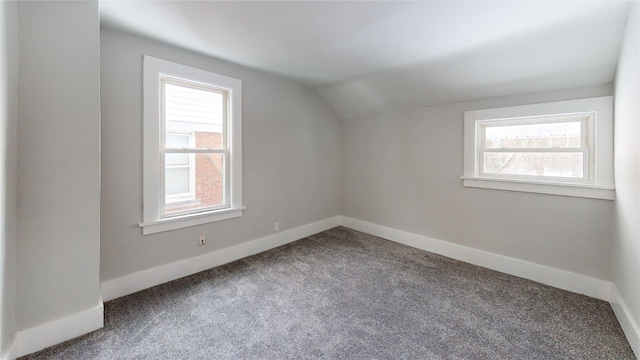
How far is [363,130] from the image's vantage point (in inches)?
163

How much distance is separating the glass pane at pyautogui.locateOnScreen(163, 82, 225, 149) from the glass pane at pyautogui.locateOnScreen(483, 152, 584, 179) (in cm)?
313

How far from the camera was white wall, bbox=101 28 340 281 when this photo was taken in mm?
2223

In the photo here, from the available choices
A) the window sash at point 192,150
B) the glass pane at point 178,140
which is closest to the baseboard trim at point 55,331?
the window sash at point 192,150

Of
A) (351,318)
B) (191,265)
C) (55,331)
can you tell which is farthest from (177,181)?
(351,318)

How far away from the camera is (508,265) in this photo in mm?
2766

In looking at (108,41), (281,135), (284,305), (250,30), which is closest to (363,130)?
(281,135)

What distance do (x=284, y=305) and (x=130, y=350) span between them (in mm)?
1044

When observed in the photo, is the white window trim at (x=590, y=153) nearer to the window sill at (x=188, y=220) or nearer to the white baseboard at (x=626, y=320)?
the white baseboard at (x=626, y=320)

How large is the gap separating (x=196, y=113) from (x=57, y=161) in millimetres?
1296

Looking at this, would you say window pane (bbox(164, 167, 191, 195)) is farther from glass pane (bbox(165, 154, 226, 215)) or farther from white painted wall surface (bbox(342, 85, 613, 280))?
white painted wall surface (bbox(342, 85, 613, 280))

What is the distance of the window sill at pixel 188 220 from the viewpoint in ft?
8.00

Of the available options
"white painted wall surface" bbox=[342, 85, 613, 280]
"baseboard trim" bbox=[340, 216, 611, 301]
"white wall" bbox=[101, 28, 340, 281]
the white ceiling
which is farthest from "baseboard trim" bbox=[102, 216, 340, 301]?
the white ceiling

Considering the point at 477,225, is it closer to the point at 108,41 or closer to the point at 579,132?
the point at 579,132

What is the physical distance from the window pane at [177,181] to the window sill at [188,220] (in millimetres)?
252
